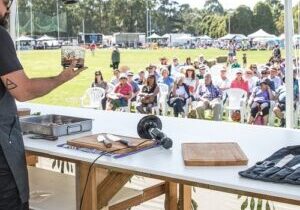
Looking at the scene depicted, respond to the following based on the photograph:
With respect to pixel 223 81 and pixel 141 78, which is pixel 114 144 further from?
pixel 141 78

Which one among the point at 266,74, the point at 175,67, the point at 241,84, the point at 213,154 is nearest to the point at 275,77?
the point at 266,74

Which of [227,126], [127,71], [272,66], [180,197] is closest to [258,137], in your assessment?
[227,126]

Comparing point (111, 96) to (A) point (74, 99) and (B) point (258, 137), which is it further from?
(B) point (258, 137)

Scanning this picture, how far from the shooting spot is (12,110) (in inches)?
57.1

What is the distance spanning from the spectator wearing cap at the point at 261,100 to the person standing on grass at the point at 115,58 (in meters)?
2.48

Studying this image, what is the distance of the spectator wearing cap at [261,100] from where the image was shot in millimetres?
5684

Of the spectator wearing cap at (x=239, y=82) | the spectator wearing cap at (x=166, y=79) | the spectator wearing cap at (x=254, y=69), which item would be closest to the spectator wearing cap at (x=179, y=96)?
the spectator wearing cap at (x=166, y=79)

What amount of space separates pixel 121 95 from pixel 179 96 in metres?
0.92

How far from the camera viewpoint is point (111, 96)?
6.98m

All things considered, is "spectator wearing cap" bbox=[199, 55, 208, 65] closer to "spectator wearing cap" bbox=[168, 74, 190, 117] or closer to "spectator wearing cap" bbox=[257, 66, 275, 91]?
"spectator wearing cap" bbox=[168, 74, 190, 117]

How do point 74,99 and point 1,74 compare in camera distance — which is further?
point 74,99

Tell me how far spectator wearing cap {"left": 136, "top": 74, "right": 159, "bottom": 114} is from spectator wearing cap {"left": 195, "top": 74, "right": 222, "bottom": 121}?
25.4 inches

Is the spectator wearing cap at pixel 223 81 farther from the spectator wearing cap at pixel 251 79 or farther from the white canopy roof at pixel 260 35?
the white canopy roof at pixel 260 35

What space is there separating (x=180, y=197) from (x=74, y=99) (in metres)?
5.35
